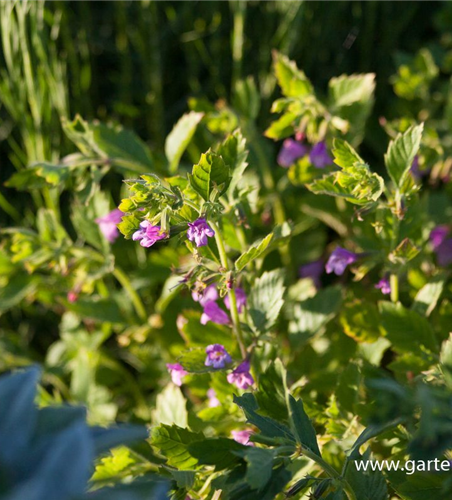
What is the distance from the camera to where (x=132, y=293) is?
4.63ft

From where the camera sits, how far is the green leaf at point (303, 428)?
2.70 ft

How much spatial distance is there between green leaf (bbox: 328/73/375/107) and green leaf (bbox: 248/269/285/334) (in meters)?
0.51

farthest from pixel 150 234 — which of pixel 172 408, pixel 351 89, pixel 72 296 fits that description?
pixel 351 89

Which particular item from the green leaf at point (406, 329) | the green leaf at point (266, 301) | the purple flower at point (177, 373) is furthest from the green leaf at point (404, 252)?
the purple flower at point (177, 373)

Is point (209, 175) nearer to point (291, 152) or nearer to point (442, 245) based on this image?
point (291, 152)

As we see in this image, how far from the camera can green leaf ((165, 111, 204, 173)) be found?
1.29m

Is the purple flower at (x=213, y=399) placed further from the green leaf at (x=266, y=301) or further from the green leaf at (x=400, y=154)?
the green leaf at (x=400, y=154)

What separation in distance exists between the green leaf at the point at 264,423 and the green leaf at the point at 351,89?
79 cm

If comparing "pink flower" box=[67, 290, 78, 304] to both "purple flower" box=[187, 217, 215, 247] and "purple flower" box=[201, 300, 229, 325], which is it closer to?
"purple flower" box=[201, 300, 229, 325]

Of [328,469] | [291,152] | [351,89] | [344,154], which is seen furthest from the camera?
[291,152]

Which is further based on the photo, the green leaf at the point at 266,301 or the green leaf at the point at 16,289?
the green leaf at the point at 16,289

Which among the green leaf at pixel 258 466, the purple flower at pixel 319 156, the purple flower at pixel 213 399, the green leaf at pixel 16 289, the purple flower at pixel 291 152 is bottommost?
the purple flower at pixel 213 399

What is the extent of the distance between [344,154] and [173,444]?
53 cm

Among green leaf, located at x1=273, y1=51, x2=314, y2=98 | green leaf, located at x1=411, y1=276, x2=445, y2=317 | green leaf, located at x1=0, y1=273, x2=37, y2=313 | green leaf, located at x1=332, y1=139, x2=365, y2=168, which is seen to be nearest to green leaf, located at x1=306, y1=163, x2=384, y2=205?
green leaf, located at x1=332, y1=139, x2=365, y2=168
